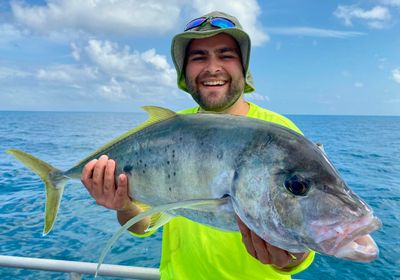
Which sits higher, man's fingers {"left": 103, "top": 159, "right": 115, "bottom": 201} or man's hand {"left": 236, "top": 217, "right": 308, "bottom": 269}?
man's fingers {"left": 103, "top": 159, "right": 115, "bottom": 201}

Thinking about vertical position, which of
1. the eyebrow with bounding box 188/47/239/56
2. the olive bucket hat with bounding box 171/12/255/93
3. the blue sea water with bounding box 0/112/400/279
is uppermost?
the olive bucket hat with bounding box 171/12/255/93

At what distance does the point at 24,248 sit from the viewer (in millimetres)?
9055

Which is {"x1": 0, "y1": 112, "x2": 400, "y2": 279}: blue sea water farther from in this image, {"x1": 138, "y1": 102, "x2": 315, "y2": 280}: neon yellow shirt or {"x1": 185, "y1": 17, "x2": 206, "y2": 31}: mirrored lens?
{"x1": 185, "y1": 17, "x2": 206, "y2": 31}: mirrored lens

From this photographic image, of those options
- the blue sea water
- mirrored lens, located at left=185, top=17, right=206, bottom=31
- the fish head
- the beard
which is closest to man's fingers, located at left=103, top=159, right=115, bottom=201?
the beard

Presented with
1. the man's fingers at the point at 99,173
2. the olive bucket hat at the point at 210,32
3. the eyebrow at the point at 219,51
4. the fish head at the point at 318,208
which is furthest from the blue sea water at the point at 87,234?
the fish head at the point at 318,208

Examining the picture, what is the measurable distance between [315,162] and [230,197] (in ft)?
1.45

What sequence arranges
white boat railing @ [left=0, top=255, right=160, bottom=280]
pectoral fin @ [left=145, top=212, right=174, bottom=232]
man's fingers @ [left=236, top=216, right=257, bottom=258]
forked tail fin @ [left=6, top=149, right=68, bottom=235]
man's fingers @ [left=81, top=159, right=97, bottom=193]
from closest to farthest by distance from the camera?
1. man's fingers @ [left=236, top=216, right=257, bottom=258]
2. pectoral fin @ [left=145, top=212, right=174, bottom=232]
3. man's fingers @ [left=81, top=159, right=97, bottom=193]
4. forked tail fin @ [left=6, top=149, right=68, bottom=235]
5. white boat railing @ [left=0, top=255, right=160, bottom=280]

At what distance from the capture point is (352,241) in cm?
140

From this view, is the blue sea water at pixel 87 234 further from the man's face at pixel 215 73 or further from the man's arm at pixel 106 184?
the man's face at pixel 215 73

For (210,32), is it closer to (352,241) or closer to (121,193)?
(121,193)

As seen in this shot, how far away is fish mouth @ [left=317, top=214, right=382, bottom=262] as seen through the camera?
1378 mm

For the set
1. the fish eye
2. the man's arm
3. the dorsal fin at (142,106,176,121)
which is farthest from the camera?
the man's arm

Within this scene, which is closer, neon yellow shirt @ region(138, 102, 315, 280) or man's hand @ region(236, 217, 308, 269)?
man's hand @ region(236, 217, 308, 269)

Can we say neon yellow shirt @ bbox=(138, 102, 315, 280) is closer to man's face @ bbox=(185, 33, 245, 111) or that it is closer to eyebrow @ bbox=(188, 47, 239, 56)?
man's face @ bbox=(185, 33, 245, 111)
